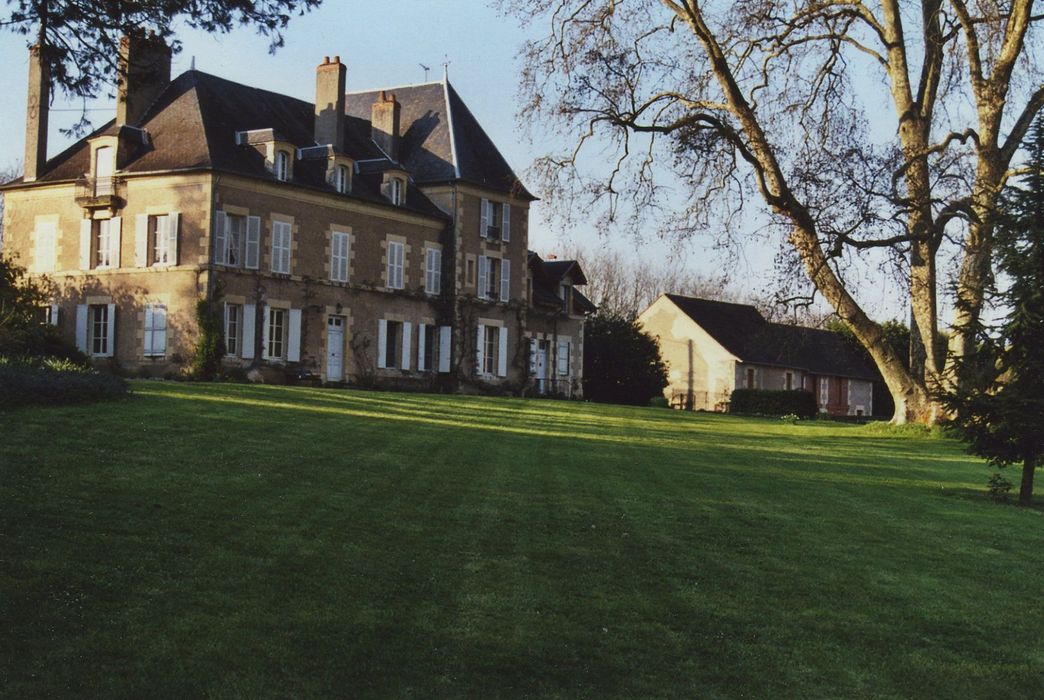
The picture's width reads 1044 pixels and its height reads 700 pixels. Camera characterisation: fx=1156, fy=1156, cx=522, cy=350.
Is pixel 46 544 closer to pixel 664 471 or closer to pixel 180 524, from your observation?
pixel 180 524

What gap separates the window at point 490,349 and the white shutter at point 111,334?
42.2ft

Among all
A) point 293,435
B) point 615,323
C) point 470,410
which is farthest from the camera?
point 615,323

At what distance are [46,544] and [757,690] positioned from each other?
499 cm

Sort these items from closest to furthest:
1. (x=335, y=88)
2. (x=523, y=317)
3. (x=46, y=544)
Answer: (x=46, y=544) < (x=335, y=88) < (x=523, y=317)

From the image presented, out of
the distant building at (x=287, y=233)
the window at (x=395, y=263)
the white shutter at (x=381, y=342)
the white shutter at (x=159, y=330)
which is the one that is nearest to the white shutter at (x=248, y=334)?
the distant building at (x=287, y=233)

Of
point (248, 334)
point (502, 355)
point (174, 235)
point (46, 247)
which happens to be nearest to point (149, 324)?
point (174, 235)

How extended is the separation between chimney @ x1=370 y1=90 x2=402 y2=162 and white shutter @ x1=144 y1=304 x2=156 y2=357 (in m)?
10.9

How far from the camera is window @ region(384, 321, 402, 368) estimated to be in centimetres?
3888

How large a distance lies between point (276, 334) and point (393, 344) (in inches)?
197

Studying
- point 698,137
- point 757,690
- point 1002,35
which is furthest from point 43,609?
point 1002,35

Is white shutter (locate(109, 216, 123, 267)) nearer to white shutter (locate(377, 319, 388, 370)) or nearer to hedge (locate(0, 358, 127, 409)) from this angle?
white shutter (locate(377, 319, 388, 370))

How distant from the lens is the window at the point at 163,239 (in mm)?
33844

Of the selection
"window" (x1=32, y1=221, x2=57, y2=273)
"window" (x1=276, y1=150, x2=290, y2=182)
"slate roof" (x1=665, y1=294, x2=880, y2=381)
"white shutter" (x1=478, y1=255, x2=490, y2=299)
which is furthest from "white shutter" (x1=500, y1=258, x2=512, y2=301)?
"window" (x1=32, y1=221, x2=57, y2=273)

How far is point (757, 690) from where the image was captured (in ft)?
22.0
